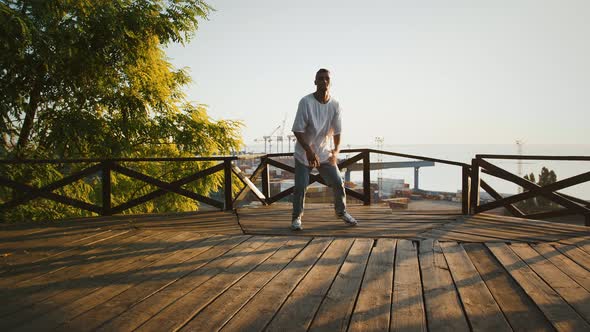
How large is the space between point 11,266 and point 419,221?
3.86m

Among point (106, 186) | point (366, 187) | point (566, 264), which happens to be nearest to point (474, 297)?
point (566, 264)

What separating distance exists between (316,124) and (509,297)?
243cm

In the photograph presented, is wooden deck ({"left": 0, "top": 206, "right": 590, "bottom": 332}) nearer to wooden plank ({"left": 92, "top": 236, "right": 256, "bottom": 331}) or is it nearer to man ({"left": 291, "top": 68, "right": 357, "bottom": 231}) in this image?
wooden plank ({"left": 92, "top": 236, "right": 256, "bottom": 331})

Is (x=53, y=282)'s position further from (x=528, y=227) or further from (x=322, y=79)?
(x=528, y=227)

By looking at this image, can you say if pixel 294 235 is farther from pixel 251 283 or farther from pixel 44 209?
pixel 44 209

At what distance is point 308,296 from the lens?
2.07m

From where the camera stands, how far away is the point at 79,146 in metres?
9.12

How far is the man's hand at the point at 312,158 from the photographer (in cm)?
389

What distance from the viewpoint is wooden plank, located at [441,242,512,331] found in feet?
5.59

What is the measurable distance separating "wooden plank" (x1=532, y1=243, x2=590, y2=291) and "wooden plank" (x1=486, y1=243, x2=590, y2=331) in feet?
0.71

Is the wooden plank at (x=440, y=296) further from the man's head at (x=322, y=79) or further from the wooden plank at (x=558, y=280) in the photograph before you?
the man's head at (x=322, y=79)

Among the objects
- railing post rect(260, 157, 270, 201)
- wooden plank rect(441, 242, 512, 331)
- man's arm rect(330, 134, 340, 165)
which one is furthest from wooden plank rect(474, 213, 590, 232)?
railing post rect(260, 157, 270, 201)

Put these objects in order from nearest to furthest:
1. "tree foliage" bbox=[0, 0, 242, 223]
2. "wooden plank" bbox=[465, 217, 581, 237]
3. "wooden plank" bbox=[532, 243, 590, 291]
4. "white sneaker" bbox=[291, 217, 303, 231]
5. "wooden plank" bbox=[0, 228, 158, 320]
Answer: "wooden plank" bbox=[0, 228, 158, 320] < "wooden plank" bbox=[532, 243, 590, 291] < "wooden plank" bbox=[465, 217, 581, 237] < "white sneaker" bbox=[291, 217, 303, 231] < "tree foliage" bbox=[0, 0, 242, 223]

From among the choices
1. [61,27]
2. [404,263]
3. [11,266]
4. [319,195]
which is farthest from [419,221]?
[319,195]
